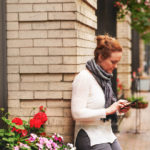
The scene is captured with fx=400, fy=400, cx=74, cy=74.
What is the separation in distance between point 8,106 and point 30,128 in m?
0.43

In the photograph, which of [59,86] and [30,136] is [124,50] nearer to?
[59,86]

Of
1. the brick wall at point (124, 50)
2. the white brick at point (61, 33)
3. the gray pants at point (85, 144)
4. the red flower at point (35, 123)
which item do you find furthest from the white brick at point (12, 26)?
the brick wall at point (124, 50)

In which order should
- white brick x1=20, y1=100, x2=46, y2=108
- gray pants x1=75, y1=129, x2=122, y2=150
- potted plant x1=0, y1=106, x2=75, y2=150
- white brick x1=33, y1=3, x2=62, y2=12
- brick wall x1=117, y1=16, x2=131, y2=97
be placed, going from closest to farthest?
gray pants x1=75, y1=129, x2=122, y2=150, potted plant x1=0, y1=106, x2=75, y2=150, white brick x1=33, y1=3, x2=62, y2=12, white brick x1=20, y1=100, x2=46, y2=108, brick wall x1=117, y1=16, x2=131, y2=97

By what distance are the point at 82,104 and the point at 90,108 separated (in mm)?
128

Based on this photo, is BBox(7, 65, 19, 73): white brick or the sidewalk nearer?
BBox(7, 65, 19, 73): white brick

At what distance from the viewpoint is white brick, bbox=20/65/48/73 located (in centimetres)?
443

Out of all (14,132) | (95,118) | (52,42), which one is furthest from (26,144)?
(52,42)

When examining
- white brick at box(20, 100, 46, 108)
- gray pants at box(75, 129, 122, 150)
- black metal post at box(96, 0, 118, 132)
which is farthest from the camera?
black metal post at box(96, 0, 118, 132)

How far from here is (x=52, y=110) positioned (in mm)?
4484

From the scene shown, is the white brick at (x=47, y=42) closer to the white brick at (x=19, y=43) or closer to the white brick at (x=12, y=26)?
the white brick at (x=19, y=43)

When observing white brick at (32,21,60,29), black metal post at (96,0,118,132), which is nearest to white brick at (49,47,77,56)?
white brick at (32,21,60,29)

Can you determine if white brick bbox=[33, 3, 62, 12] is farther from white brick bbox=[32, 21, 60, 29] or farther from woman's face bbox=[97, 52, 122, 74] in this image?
woman's face bbox=[97, 52, 122, 74]

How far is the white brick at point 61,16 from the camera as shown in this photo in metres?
4.38

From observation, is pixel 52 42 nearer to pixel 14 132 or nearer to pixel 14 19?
pixel 14 19
